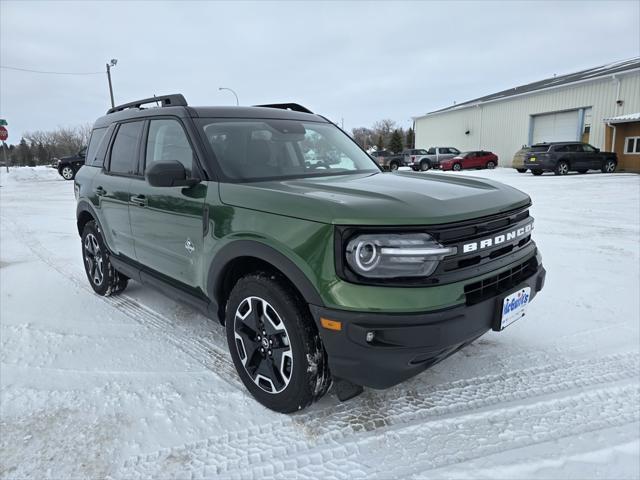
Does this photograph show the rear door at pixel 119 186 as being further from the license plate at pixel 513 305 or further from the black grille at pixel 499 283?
the license plate at pixel 513 305

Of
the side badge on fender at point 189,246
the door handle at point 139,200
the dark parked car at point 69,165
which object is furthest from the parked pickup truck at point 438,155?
the side badge on fender at point 189,246

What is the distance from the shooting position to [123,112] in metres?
4.13

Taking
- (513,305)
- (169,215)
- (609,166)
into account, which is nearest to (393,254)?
(513,305)

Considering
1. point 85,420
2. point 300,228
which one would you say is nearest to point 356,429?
point 300,228

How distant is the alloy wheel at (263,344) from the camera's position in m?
2.38

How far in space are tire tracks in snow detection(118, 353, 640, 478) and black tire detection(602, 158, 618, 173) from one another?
2228 cm

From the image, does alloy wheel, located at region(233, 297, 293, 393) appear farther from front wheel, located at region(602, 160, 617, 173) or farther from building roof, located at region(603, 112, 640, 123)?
building roof, located at region(603, 112, 640, 123)

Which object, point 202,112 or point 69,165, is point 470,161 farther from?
point 202,112

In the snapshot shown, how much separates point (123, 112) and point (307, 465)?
354cm

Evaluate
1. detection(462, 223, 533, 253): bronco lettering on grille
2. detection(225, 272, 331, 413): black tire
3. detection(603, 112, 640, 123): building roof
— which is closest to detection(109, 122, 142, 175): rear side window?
detection(225, 272, 331, 413): black tire

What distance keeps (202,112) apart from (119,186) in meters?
1.20

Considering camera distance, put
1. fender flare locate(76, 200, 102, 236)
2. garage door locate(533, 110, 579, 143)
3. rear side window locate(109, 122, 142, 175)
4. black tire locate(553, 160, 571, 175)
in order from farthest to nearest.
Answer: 1. garage door locate(533, 110, 579, 143)
2. black tire locate(553, 160, 571, 175)
3. fender flare locate(76, 200, 102, 236)
4. rear side window locate(109, 122, 142, 175)

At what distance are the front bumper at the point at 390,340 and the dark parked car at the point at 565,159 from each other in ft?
67.5

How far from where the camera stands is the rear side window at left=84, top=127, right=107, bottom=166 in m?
4.50
